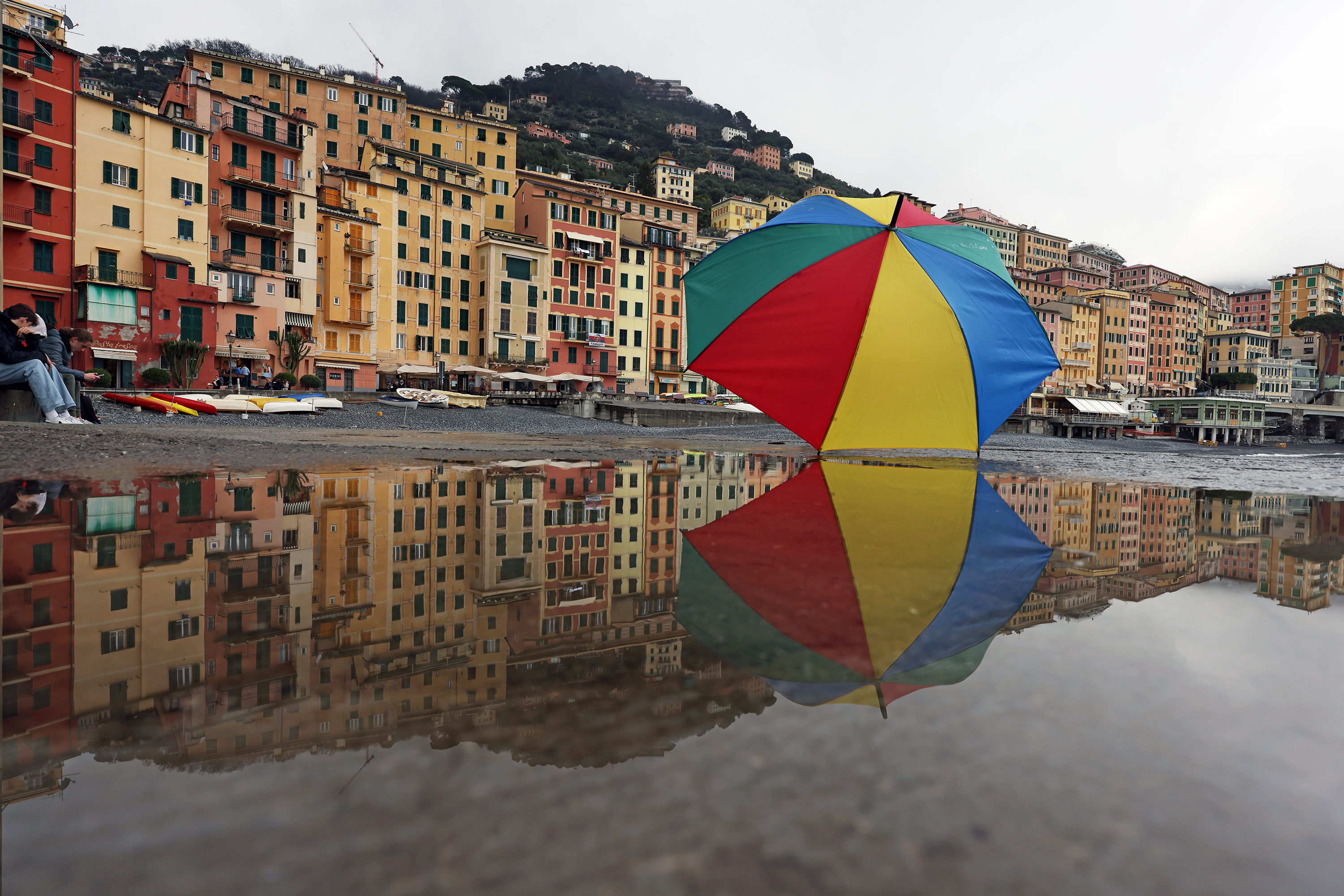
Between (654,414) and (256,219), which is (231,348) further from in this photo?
(654,414)

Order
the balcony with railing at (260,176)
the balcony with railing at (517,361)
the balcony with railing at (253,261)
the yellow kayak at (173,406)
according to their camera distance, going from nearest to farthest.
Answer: the yellow kayak at (173,406) < the balcony with railing at (253,261) < the balcony with railing at (260,176) < the balcony with railing at (517,361)

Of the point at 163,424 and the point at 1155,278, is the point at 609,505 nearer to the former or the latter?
the point at 163,424

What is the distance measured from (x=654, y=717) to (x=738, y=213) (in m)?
108

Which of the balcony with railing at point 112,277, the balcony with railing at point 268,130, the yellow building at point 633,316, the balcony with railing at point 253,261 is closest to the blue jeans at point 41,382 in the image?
the balcony with railing at point 112,277

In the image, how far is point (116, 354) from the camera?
31.9 metres

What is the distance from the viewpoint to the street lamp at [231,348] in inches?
1405

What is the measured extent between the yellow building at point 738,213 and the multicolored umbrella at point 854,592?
329 ft

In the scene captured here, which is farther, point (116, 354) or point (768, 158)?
point (768, 158)

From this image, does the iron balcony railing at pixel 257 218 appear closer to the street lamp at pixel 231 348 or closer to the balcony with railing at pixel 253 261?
the balcony with railing at pixel 253 261

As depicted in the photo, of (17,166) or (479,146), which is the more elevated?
(479,146)

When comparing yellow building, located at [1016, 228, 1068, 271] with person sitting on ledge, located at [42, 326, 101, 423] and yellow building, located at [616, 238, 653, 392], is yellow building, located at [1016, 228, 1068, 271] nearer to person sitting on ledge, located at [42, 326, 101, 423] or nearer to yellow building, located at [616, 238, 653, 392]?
yellow building, located at [616, 238, 653, 392]

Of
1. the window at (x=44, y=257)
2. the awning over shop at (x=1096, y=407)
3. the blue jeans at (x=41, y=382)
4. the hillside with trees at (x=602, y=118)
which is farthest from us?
the hillside with trees at (x=602, y=118)

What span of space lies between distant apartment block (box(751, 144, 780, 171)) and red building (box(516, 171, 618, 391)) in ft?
351

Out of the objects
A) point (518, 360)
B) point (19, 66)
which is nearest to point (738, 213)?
point (518, 360)
